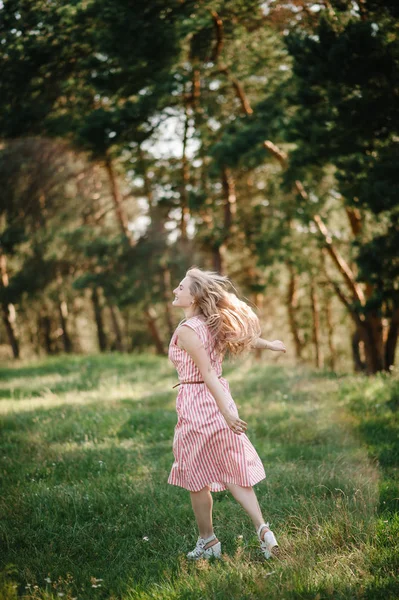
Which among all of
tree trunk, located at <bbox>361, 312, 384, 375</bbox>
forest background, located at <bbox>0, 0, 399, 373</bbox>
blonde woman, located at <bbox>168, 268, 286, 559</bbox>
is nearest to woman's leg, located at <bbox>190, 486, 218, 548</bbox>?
blonde woman, located at <bbox>168, 268, 286, 559</bbox>

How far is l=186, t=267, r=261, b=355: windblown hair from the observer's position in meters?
4.00

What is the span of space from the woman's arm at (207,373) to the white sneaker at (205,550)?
91cm

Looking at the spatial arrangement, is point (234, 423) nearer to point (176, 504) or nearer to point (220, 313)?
point (220, 313)

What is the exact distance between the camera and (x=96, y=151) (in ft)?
40.9

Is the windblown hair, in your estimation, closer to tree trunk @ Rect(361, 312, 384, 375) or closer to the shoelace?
the shoelace

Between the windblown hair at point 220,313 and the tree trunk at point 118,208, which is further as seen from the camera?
the tree trunk at point 118,208

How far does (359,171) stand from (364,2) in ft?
8.50

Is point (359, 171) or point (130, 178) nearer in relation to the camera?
point (359, 171)

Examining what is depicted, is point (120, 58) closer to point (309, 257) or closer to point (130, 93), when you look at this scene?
point (130, 93)

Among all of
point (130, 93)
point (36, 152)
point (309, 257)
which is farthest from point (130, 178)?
point (130, 93)

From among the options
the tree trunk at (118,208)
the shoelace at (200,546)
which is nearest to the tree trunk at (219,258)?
the tree trunk at (118,208)

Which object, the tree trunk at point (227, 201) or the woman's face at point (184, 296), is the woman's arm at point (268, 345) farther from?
the tree trunk at point (227, 201)

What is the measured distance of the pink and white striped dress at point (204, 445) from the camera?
375 centimetres

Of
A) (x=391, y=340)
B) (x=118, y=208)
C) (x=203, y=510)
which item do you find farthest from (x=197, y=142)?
(x=203, y=510)
